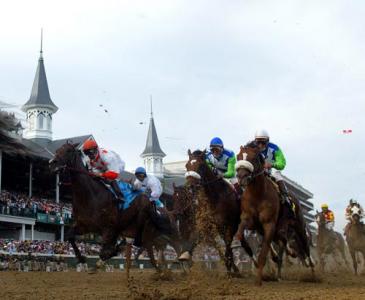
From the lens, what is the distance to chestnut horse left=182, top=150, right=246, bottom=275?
9.91 meters

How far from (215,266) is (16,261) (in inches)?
381

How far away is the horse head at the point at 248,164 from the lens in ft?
27.9

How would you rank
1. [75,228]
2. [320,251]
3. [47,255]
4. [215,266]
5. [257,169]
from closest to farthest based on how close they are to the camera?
[257,169], [75,228], [215,266], [320,251], [47,255]

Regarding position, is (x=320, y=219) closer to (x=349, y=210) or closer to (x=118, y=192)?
(x=349, y=210)

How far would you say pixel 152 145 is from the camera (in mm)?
74312

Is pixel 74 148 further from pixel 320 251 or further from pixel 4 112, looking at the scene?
pixel 320 251

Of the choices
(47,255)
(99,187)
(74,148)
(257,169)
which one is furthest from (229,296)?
(47,255)

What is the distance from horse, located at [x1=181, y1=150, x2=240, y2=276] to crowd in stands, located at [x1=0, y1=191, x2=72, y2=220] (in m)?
21.2

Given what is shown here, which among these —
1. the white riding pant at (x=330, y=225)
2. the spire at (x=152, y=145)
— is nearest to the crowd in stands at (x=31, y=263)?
the white riding pant at (x=330, y=225)

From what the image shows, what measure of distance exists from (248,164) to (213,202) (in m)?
1.68

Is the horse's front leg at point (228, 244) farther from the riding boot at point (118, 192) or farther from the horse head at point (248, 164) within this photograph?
the riding boot at point (118, 192)

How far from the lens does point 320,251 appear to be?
1783 cm

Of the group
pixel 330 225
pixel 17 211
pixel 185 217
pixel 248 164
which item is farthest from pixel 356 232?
pixel 17 211

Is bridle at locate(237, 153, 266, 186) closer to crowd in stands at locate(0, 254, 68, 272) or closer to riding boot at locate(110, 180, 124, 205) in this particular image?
riding boot at locate(110, 180, 124, 205)
